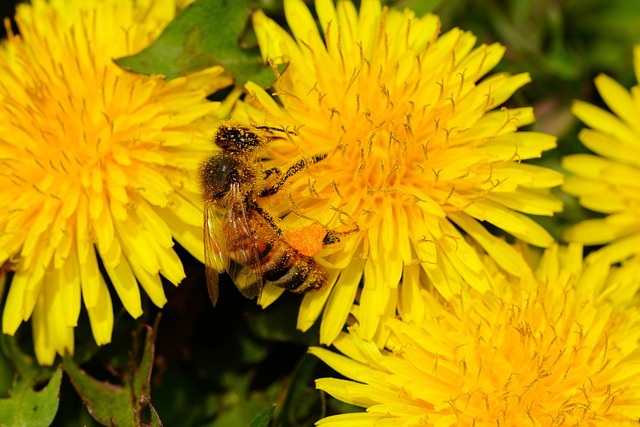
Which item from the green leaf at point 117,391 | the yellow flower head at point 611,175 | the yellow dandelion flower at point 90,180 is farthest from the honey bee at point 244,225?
the yellow flower head at point 611,175

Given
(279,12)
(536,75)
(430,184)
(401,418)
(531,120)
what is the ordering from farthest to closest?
(536,75), (279,12), (531,120), (430,184), (401,418)

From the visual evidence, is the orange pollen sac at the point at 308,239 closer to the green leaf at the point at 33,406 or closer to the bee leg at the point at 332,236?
the bee leg at the point at 332,236

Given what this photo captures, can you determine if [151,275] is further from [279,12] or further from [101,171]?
[279,12]

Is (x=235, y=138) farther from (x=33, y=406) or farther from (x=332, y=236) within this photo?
(x=33, y=406)

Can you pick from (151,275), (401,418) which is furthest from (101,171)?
(401,418)

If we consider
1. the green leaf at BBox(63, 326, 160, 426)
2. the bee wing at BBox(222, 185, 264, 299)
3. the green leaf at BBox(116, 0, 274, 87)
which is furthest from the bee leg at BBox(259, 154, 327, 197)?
the green leaf at BBox(63, 326, 160, 426)

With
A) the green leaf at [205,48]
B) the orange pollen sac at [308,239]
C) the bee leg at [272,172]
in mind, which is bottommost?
the orange pollen sac at [308,239]

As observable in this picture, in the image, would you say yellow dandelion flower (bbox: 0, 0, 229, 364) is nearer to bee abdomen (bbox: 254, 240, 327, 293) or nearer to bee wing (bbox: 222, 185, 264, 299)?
bee wing (bbox: 222, 185, 264, 299)
